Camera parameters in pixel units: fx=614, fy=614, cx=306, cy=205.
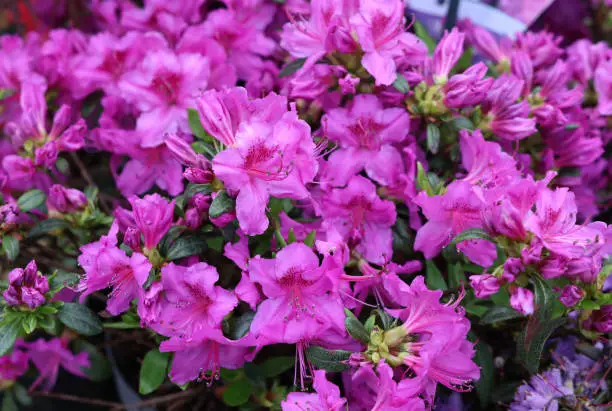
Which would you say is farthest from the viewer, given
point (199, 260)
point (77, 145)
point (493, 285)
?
point (77, 145)

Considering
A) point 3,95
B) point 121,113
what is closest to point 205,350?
point 121,113

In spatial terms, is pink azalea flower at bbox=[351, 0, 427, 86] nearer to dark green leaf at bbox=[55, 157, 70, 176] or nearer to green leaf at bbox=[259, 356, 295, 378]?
green leaf at bbox=[259, 356, 295, 378]

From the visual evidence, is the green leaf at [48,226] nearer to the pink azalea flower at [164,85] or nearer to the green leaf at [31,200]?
→ the green leaf at [31,200]

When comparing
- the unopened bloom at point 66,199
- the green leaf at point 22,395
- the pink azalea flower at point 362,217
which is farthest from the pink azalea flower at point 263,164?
the green leaf at point 22,395

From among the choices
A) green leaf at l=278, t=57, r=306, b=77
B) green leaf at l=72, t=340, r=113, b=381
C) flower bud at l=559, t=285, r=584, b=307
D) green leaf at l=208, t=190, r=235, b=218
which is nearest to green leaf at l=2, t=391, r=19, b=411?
green leaf at l=72, t=340, r=113, b=381

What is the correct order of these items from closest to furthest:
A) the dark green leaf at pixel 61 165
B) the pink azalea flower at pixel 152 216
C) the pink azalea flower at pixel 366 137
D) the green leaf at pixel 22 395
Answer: the pink azalea flower at pixel 152 216
the pink azalea flower at pixel 366 137
the dark green leaf at pixel 61 165
the green leaf at pixel 22 395

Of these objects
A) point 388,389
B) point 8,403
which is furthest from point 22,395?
point 388,389

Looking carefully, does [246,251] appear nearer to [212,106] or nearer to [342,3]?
[212,106]

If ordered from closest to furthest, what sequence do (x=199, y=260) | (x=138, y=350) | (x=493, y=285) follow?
(x=493, y=285), (x=199, y=260), (x=138, y=350)
